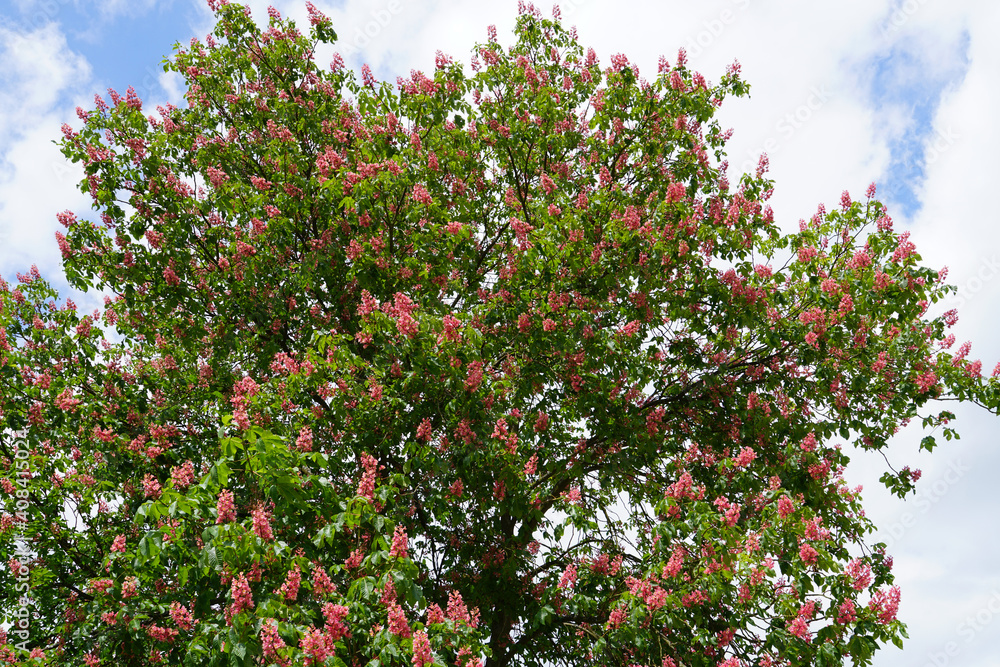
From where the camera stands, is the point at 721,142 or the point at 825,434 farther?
the point at 721,142

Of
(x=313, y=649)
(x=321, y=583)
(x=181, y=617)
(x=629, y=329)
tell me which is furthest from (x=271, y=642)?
(x=629, y=329)

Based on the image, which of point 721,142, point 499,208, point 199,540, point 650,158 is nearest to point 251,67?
point 499,208

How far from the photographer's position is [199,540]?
523 cm

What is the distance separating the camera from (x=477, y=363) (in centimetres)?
696

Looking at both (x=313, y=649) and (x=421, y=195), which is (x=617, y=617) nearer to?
(x=313, y=649)

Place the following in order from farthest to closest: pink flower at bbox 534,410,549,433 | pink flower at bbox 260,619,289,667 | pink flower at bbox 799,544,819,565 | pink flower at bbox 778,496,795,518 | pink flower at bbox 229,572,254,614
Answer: pink flower at bbox 534,410,549,433, pink flower at bbox 778,496,795,518, pink flower at bbox 799,544,819,565, pink flower at bbox 229,572,254,614, pink flower at bbox 260,619,289,667

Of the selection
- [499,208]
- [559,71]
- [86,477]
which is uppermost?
[559,71]

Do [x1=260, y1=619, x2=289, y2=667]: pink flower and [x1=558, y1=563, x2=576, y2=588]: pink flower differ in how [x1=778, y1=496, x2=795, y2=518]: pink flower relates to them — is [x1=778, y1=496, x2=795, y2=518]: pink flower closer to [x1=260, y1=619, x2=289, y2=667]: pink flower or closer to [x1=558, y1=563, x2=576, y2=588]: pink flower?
[x1=558, y1=563, x2=576, y2=588]: pink flower

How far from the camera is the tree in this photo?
6.57 metres

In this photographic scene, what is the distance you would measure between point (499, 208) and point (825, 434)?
5.05 m

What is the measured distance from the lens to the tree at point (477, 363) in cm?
657

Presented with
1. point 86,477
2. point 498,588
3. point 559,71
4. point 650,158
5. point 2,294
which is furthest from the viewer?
point 559,71

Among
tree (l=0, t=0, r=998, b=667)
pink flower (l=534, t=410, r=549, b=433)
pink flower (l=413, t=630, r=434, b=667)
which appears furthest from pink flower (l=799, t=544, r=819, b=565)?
pink flower (l=413, t=630, r=434, b=667)

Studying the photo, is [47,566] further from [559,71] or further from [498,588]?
[559,71]
